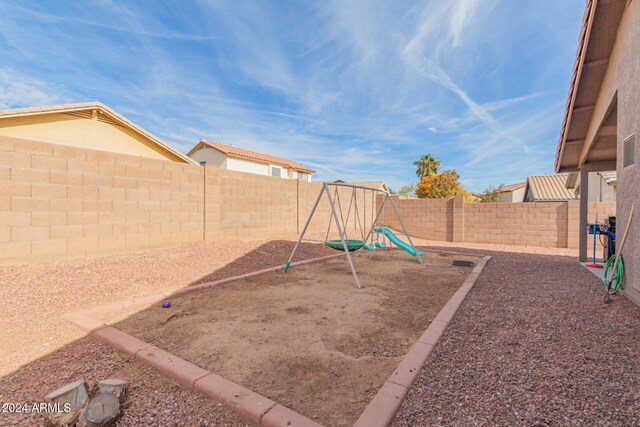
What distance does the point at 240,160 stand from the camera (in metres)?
21.7

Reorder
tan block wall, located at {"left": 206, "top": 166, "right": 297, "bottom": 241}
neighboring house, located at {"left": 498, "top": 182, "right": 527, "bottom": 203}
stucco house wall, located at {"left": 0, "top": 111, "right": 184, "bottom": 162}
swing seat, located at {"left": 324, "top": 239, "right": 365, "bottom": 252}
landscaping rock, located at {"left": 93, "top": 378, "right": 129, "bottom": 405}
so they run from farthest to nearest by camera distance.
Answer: neighboring house, located at {"left": 498, "top": 182, "right": 527, "bottom": 203}, stucco house wall, located at {"left": 0, "top": 111, "right": 184, "bottom": 162}, tan block wall, located at {"left": 206, "top": 166, "right": 297, "bottom": 241}, swing seat, located at {"left": 324, "top": 239, "right": 365, "bottom": 252}, landscaping rock, located at {"left": 93, "top": 378, "right": 129, "bottom": 405}

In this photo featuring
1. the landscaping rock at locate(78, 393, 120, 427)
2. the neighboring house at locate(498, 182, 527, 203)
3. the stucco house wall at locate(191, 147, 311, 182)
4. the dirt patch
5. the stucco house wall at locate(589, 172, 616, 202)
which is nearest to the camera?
the landscaping rock at locate(78, 393, 120, 427)

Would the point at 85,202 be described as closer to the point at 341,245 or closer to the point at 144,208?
the point at 144,208

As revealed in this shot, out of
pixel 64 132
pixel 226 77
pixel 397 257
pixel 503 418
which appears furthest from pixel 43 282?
pixel 226 77

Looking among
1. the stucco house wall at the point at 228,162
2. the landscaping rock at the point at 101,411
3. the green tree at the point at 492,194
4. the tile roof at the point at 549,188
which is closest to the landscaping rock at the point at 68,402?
the landscaping rock at the point at 101,411

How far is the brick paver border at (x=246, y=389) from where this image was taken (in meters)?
1.64

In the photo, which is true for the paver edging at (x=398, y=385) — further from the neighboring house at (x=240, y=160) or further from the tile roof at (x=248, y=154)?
the tile roof at (x=248, y=154)

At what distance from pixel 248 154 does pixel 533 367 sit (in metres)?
22.7

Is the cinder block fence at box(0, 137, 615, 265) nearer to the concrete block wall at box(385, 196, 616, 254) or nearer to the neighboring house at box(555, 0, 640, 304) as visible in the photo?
the concrete block wall at box(385, 196, 616, 254)

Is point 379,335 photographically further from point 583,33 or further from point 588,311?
point 583,33

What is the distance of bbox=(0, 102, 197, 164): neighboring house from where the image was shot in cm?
986

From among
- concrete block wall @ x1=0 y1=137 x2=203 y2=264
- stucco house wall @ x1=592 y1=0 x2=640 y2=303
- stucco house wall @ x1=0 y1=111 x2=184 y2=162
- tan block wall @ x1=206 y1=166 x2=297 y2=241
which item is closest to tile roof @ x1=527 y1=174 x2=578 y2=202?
stucco house wall @ x1=592 y1=0 x2=640 y2=303

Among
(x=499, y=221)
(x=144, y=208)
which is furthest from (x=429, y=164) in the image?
(x=144, y=208)

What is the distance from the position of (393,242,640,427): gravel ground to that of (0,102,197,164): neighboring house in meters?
13.9
